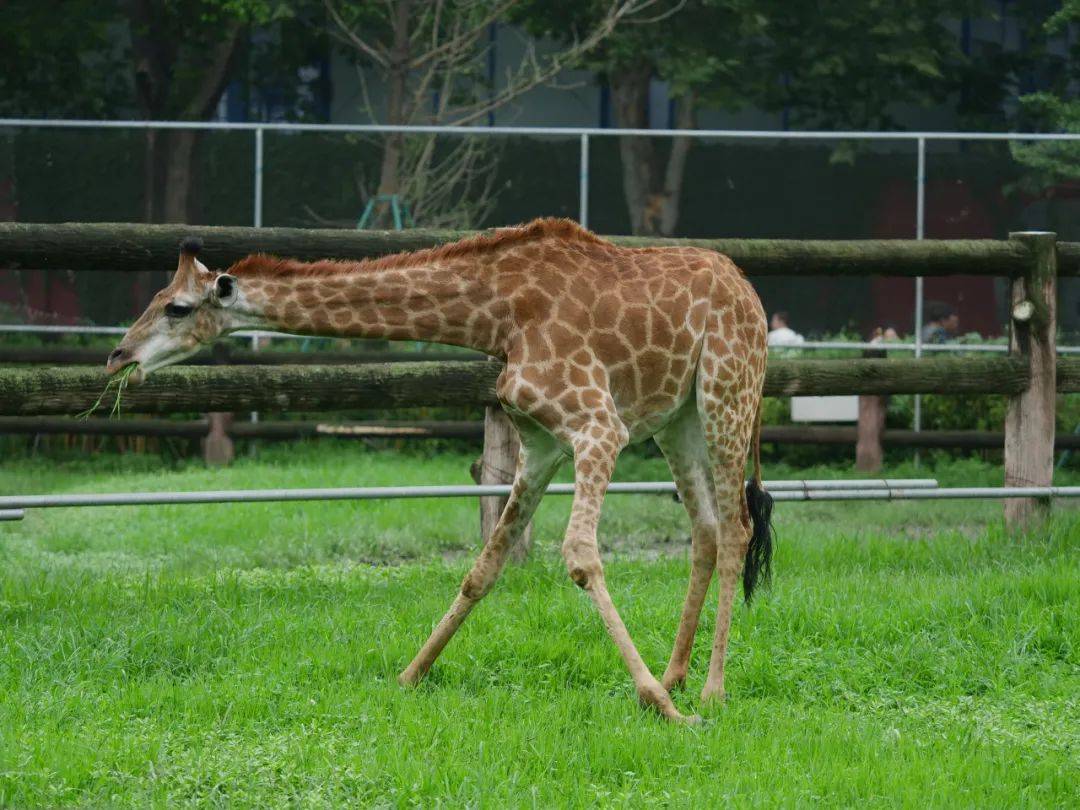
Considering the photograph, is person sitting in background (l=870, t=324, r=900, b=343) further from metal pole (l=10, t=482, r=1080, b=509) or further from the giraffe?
the giraffe

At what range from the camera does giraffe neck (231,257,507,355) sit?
5785mm

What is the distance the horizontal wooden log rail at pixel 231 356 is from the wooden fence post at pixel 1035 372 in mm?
5295

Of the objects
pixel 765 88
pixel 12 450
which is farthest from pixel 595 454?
pixel 765 88

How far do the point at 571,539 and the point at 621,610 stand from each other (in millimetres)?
1553

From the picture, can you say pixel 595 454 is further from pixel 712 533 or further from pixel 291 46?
pixel 291 46

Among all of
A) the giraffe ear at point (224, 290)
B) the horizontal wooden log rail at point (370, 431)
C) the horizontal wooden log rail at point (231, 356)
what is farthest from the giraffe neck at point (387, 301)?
the horizontal wooden log rail at point (370, 431)

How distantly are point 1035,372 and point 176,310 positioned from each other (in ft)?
17.4

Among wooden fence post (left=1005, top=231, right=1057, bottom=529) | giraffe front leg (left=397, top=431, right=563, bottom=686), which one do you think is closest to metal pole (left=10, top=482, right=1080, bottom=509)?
wooden fence post (left=1005, top=231, right=1057, bottom=529)

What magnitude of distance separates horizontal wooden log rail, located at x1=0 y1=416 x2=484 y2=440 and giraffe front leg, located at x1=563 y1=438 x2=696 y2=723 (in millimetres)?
7867

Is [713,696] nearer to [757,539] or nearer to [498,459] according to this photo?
[757,539]

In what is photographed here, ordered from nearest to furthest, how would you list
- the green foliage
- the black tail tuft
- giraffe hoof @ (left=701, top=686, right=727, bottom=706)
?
1. giraffe hoof @ (left=701, top=686, right=727, bottom=706)
2. the black tail tuft
3. the green foliage

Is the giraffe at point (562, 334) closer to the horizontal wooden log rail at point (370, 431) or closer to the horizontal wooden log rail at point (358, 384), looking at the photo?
the horizontal wooden log rail at point (358, 384)

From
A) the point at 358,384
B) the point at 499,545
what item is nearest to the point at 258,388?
the point at 358,384

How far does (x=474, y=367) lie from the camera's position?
788cm
